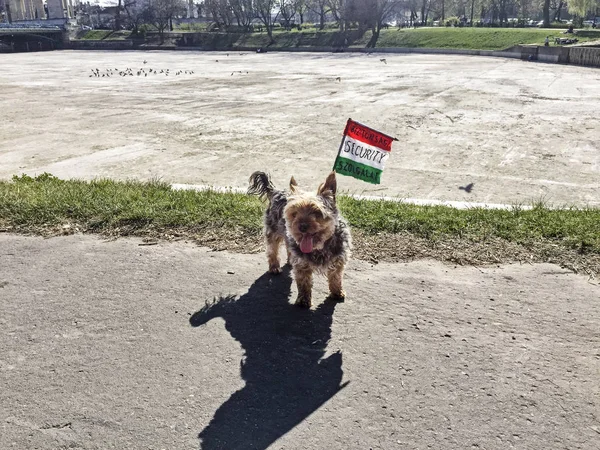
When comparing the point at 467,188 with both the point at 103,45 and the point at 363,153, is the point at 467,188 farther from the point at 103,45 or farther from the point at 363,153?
the point at 103,45

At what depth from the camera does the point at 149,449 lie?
3682 millimetres

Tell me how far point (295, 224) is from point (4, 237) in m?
5.07

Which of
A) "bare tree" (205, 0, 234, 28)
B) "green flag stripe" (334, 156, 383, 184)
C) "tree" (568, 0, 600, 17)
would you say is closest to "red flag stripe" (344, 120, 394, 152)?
"green flag stripe" (334, 156, 383, 184)

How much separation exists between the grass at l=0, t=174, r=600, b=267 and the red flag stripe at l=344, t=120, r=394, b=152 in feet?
3.96

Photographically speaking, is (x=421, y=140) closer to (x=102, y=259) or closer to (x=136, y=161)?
(x=136, y=161)

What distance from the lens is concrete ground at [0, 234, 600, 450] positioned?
3834 mm

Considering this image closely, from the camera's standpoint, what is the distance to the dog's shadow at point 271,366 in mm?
3861

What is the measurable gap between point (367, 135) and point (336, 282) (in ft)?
8.28

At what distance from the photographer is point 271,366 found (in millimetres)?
4578

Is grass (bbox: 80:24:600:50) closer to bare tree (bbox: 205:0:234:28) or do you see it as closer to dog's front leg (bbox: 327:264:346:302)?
bare tree (bbox: 205:0:234:28)

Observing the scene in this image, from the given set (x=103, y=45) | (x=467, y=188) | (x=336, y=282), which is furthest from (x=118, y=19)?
(x=336, y=282)

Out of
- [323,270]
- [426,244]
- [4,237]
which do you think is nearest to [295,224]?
[323,270]

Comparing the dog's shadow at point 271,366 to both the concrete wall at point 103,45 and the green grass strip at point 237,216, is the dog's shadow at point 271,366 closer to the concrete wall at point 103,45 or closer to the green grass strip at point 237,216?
the green grass strip at point 237,216

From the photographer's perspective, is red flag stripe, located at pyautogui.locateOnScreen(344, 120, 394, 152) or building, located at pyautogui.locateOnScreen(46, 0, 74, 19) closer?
red flag stripe, located at pyautogui.locateOnScreen(344, 120, 394, 152)
